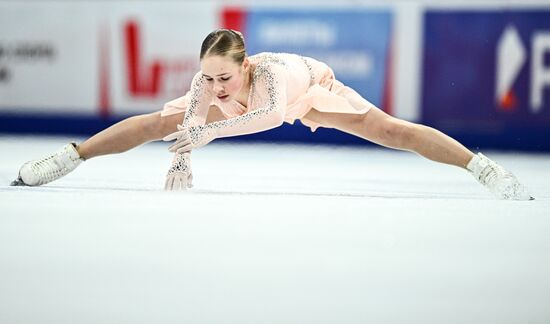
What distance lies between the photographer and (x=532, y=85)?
23.3ft

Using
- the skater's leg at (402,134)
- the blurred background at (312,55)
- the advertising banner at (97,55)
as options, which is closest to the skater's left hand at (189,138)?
the skater's leg at (402,134)

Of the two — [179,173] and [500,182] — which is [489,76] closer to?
[500,182]

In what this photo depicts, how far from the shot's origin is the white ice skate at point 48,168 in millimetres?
3754

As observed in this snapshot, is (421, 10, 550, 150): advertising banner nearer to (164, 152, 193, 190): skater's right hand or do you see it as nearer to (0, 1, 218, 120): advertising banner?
(0, 1, 218, 120): advertising banner

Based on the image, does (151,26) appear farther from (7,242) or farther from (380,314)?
(380,314)

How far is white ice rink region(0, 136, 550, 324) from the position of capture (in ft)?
6.14

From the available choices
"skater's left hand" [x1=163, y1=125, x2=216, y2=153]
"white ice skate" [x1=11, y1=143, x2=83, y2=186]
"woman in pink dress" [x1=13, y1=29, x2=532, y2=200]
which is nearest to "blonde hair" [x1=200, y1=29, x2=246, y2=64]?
"woman in pink dress" [x1=13, y1=29, x2=532, y2=200]

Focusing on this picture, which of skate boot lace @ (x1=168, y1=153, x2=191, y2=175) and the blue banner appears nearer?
skate boot lace @ (x1=168, y1=153, x2=191, y2=175)

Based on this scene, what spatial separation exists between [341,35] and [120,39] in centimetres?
198

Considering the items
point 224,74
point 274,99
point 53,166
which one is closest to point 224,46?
point 224,74

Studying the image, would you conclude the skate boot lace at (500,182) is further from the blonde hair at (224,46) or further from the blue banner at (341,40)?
the blue banner at (341,40)

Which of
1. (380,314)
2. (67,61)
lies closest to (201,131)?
(380,314)

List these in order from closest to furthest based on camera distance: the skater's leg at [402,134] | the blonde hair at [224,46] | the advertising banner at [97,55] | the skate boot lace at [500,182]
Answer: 1. the blonde hair at [224,46]
2. the skate boot lace at [500,182]
3. the skater's leg at [402,134]
4. the advertising banner at [97,55]

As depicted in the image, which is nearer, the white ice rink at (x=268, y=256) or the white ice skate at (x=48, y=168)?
the white ice rink at (x=268, y=256)
